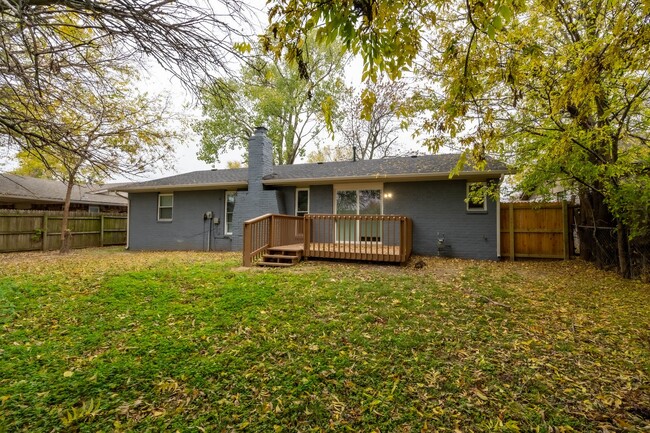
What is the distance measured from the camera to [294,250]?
786 cm

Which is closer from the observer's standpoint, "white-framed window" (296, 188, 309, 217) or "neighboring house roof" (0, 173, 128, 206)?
"white-framed window" (296, 188, 309, 217)

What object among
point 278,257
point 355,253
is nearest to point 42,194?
point 278,257

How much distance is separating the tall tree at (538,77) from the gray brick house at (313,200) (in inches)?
77.0

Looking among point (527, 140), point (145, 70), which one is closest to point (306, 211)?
point (527, 140)

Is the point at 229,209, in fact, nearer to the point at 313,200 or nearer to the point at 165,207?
the point at 165,207

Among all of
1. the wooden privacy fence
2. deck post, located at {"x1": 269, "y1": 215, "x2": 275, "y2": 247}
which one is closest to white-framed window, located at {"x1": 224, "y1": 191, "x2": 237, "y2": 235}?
deck post, located at {"x1": 269, "y1": 215, "x2": 275, "y2": 247}

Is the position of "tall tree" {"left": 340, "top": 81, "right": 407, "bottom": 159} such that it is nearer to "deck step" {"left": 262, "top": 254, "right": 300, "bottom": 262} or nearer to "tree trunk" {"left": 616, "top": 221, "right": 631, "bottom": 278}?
"deck step" {"left": 262, "top": 254, "right": 300, "bottom": 262}

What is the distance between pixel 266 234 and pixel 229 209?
13.9 feet

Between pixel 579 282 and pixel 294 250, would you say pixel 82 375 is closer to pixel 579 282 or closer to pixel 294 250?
pixel 294 250

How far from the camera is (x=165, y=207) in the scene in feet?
40.9

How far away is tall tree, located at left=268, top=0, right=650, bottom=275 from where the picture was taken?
2.32m

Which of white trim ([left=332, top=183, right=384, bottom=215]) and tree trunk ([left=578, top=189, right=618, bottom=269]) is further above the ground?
white trim ([left=332, top=183, right=384, bottom=215])

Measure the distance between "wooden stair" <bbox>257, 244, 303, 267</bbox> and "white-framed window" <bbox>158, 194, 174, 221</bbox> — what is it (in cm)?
687

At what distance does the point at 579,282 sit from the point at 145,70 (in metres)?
8.35
